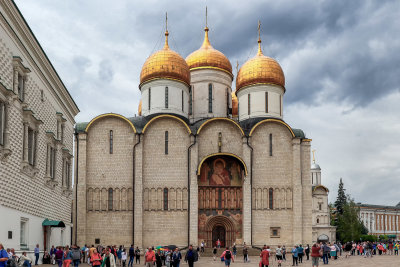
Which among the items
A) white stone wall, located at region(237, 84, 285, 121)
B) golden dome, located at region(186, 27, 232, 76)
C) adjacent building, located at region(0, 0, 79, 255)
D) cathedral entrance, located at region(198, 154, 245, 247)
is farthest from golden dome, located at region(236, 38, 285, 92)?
adjacent building, located at region(0, 0, 79, 255)

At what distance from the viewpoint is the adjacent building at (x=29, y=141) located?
56.7 ft

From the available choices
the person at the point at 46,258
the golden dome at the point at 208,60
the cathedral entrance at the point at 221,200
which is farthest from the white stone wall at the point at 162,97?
the person at the point at 46,258

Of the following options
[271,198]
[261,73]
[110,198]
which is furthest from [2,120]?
[261,73]

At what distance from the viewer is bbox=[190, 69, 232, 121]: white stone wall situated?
136ft

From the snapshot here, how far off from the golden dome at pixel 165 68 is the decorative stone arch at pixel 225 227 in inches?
411

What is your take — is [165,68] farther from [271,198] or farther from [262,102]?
[271,198]

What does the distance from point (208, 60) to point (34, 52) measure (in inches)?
892

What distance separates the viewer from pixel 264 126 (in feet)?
120

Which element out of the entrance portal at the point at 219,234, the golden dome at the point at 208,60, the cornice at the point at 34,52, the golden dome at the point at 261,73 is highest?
the golden dome at the point at 208,60

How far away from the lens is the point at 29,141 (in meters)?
20.5

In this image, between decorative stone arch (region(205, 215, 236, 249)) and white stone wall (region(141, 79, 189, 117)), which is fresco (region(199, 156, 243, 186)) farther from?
white stone wall (region(141, 79, 189, 117))

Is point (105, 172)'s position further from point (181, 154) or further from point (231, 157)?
point (231, 157)

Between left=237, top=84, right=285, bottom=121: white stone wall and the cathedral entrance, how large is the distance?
14.9ft

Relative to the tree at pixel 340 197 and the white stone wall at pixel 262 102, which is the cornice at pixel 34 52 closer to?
the white stone wall at pixel 262 102
